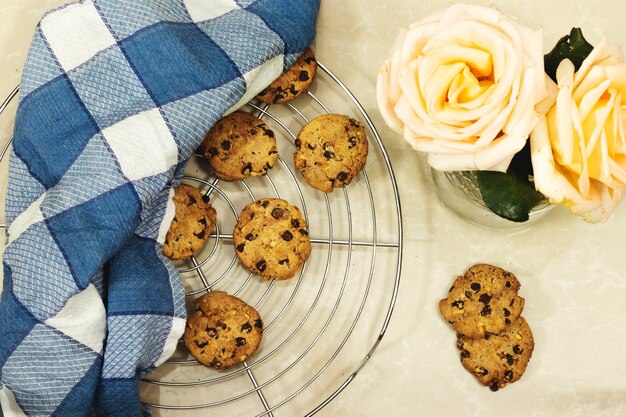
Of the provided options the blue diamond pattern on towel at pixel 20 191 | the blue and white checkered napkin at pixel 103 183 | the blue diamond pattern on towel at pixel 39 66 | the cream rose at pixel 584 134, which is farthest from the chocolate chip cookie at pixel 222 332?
the cream rose at pixel 584 134

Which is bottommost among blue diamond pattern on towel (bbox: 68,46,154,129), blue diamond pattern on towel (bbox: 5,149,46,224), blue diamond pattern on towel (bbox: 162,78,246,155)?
blue diamond pattern on towel (bbox: 5,149,46,224)

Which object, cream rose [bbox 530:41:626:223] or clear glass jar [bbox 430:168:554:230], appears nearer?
cream rose [bbox 530:41:626:223]

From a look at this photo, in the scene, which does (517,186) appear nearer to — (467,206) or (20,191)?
(467,206)

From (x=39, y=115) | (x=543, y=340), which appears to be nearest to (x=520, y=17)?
(x=543, y=340)

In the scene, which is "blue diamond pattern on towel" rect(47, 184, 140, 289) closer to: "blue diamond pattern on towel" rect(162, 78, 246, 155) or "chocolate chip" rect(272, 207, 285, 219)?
"blue diamond pattern on towel" rect(162, 78, 246, 155)

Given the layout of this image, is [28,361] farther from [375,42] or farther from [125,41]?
[375,42]

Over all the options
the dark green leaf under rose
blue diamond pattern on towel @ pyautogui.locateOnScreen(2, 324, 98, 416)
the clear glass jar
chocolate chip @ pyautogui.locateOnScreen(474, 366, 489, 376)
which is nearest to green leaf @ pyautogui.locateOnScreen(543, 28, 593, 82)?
the dark green leaf under rose
